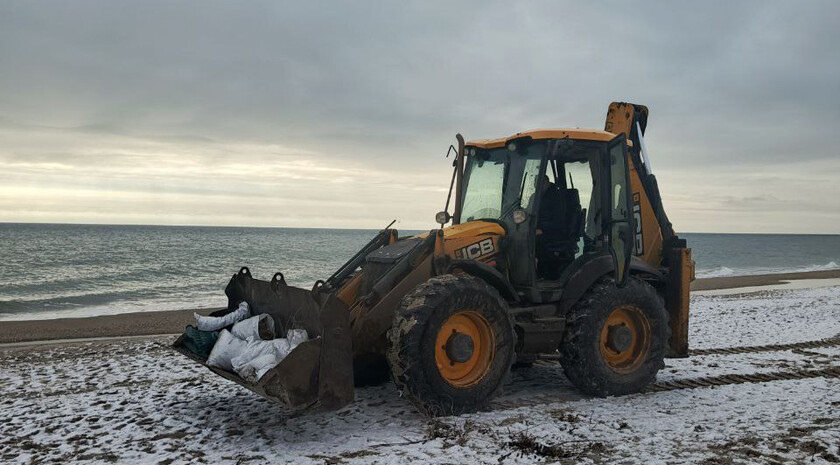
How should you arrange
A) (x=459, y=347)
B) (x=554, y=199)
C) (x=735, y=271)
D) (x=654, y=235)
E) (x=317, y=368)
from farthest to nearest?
(x=735, y=271) < (x=654, y=235) < (x=554, y=199) < (x=459, y=347) < (x=317, y=368)

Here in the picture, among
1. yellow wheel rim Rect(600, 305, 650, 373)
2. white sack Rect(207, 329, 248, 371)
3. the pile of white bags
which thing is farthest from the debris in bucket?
yellow wheel rim Rect(600, 305, 650, 373)

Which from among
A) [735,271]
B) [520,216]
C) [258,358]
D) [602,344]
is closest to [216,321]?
[258,358]

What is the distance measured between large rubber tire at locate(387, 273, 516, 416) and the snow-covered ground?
205mm

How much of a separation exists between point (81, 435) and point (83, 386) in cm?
245

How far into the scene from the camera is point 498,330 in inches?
243

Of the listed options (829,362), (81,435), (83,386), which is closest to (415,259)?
(81,435)

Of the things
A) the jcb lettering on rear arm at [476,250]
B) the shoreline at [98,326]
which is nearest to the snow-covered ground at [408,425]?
the jcb lettering on rear arm at [476,250]

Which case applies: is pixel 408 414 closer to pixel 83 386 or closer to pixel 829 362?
pixel 83 386

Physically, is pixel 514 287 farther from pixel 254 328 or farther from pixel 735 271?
pixel 735 271

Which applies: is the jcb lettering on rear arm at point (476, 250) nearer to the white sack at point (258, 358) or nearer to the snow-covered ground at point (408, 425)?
the snow-covered ground at point (408, 425)

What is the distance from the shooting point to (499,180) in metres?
7.18

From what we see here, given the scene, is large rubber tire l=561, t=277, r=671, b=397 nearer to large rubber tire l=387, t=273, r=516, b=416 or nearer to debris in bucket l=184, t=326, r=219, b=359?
large rubber tire l=387, t=273, r=516, b=416

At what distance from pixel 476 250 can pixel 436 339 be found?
1.25m

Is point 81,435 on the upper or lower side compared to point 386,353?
lower
